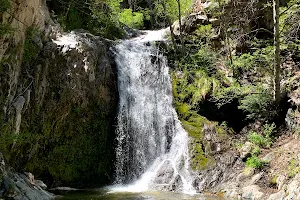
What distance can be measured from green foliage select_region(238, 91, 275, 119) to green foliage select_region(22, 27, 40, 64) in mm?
7581

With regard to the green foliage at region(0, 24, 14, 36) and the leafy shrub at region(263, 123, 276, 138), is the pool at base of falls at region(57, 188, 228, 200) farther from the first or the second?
the green foliage at region(0, 24, 14, 36)

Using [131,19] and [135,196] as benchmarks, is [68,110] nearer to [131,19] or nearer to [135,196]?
[135,196]

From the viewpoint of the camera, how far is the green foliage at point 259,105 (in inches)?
512

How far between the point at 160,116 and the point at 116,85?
221 centimetres

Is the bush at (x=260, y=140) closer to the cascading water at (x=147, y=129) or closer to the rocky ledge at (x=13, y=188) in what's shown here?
the cascading water at (x=147, y=129)

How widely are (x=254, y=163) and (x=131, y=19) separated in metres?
17.8

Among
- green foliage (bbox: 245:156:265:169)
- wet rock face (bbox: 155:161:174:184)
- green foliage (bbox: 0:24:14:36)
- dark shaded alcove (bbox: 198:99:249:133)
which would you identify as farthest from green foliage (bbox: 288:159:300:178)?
green foliage (bbox: 0:24:14:36)

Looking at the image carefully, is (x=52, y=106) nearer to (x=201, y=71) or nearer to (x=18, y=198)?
(x=18, y=198)

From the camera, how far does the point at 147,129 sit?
44.2 feet

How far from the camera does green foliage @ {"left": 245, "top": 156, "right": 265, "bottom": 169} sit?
429 inches

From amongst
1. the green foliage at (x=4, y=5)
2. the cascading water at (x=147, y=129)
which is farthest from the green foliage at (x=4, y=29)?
the cascading water at (x=147, y=129)

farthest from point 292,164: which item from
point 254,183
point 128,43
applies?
point 128,43

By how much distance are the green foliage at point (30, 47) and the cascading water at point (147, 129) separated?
417cm

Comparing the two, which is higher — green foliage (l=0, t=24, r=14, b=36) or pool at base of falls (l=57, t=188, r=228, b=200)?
green foliage (l=0, t=24, r=14, b=36)
